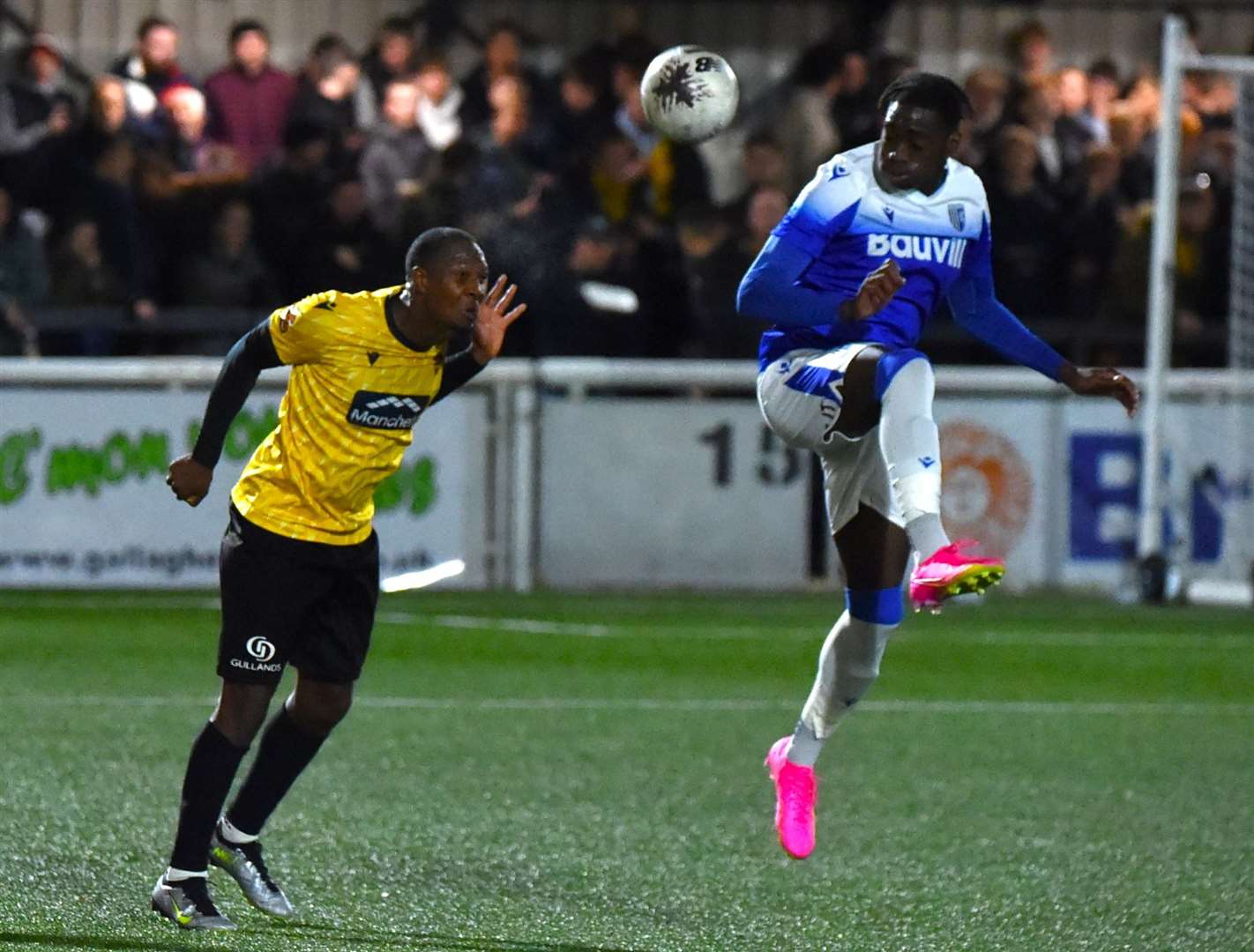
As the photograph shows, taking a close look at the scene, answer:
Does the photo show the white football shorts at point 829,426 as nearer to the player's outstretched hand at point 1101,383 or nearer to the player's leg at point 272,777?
the player's outstretched hand at point 1101,383

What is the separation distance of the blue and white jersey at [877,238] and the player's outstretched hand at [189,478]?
155cm

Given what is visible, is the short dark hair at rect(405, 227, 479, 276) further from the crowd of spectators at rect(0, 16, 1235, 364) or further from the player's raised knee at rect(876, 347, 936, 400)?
the crowd of spectators at rect(0, 16, 1235, 364)

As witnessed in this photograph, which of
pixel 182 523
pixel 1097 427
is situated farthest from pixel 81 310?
pixel 1097 427

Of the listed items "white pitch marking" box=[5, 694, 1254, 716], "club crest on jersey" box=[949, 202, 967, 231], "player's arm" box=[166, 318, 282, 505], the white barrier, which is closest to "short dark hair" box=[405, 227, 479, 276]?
"player's arm" box=[166, 318, 282, 505]

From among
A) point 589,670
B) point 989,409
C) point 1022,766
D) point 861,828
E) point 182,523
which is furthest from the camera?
point 989,409

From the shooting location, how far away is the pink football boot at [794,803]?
6.14 m

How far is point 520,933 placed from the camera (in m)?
5.43

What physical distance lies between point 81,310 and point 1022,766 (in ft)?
24.4

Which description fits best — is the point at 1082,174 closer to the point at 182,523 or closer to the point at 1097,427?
the point at 1097,427

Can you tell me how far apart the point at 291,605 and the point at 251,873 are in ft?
2.29

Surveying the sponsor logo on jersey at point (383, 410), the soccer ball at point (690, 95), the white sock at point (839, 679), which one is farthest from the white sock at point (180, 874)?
the soccer ball at point (690, 95)

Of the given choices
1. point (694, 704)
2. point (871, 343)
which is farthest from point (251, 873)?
point (694, 704)

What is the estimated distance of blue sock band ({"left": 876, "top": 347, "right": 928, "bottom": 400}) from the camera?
5.81 m

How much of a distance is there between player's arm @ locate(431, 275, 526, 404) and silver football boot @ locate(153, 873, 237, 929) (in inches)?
50.9
